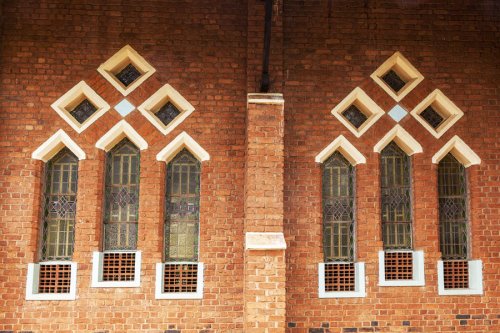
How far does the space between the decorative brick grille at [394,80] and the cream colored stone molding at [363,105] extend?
0.49 m

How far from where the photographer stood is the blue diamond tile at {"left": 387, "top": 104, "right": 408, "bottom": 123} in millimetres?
8695

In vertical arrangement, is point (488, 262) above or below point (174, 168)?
below

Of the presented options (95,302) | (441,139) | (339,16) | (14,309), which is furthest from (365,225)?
(14,309)

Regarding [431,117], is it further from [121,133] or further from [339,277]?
[121,133]

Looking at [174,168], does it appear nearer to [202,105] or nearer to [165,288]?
[202,105]

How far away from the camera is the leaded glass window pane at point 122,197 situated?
27.1ft

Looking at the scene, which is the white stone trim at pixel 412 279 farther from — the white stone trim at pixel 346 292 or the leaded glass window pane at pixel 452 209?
the leaded glass window pane at pixel 452 209

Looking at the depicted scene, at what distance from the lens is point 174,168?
8.48 metres

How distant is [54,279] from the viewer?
26.5 feet

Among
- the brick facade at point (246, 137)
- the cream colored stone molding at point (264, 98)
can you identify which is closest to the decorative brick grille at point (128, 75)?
the brick facade at point (246, 137)

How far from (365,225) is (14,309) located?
16.9 feet

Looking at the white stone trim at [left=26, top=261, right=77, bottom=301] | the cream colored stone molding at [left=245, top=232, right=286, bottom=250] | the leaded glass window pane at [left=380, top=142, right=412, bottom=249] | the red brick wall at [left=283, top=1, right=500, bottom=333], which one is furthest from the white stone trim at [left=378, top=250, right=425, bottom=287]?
the white stone trim at [left=26, top=261, right=77, bottom=301]

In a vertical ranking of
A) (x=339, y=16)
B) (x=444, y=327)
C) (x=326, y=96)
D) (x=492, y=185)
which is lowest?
(x=444, y=327)

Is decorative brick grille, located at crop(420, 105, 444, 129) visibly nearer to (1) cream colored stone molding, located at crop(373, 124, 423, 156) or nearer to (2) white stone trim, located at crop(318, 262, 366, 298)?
(1) cream colored stone molding, located at crop(373, 124, 423, 156)
